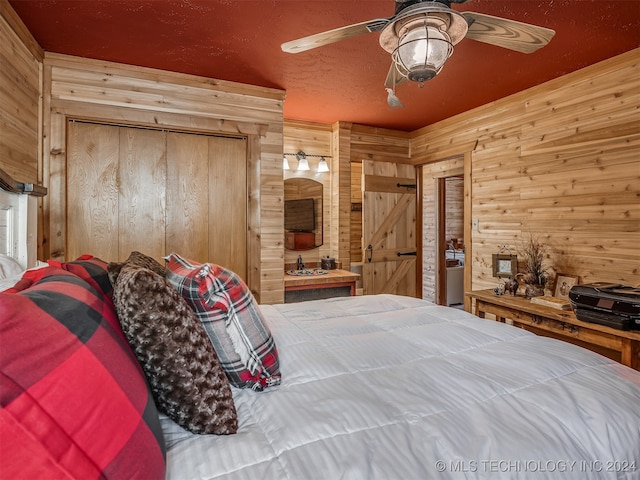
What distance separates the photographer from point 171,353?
0.78 m

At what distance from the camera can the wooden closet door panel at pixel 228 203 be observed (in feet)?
10.1

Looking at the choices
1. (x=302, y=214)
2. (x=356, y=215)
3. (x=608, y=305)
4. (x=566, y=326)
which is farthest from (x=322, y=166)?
(x=608, y=305)

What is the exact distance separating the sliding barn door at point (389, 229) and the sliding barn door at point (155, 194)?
172 cm

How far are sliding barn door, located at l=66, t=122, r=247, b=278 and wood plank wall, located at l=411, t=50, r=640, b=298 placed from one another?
99.2 inches

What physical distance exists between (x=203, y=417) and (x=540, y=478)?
2.58ft

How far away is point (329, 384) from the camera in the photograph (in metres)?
1.11

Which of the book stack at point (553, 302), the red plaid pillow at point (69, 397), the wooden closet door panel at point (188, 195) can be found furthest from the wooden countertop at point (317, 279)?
the red plaid pillow at point (69, 397)

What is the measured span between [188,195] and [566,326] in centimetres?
314

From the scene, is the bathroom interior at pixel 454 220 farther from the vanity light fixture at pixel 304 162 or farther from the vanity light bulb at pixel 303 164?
the vanity light bulb at pixel 303 164

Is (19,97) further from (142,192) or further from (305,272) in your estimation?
(305,272)

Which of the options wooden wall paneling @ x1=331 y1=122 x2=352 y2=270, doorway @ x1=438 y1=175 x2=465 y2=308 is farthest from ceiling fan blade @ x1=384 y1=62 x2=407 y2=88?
doorway @ x1=438 y1=175 x2=465 y2=308

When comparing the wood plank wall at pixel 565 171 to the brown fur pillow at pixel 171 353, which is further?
the wood plank wall at pixel 565 171

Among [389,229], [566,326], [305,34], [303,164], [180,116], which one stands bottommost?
[566,326]

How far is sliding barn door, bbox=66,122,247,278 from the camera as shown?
267 centimetres
